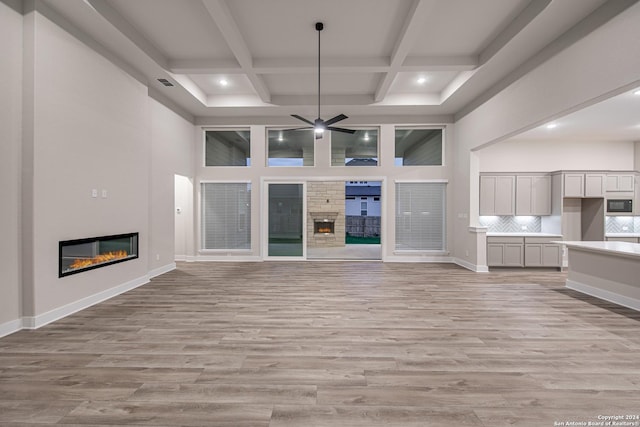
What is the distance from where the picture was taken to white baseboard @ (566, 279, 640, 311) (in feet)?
→ 11.6

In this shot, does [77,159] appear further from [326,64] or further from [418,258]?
[418,258]

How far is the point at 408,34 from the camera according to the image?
3.62m

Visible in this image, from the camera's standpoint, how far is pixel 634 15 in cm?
263

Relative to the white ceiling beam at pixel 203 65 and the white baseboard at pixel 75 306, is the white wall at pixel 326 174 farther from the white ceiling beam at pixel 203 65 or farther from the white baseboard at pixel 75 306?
the white baseboard at pixel 75 306

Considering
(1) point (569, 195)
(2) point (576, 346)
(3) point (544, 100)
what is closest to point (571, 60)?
(3) point (544, 100)

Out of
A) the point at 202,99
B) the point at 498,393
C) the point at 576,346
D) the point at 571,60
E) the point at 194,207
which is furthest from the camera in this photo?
the point at 194,207

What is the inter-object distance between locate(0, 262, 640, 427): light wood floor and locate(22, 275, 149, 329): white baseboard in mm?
114

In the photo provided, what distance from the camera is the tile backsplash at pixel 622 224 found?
6.13m

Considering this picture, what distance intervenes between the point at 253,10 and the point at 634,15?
3.95 meters

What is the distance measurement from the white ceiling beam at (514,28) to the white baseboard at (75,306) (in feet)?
21.0

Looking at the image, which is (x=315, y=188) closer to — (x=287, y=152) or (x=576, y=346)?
(x=287, y=152)

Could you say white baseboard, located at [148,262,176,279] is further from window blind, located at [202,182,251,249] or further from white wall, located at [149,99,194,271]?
window blind, located at [202,182,251,249]

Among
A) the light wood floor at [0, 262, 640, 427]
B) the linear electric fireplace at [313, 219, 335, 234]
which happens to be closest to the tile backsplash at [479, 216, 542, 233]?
the light wood floor at [0, 262, 640, 427]

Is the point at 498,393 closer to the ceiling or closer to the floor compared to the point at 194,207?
closer to the floor
